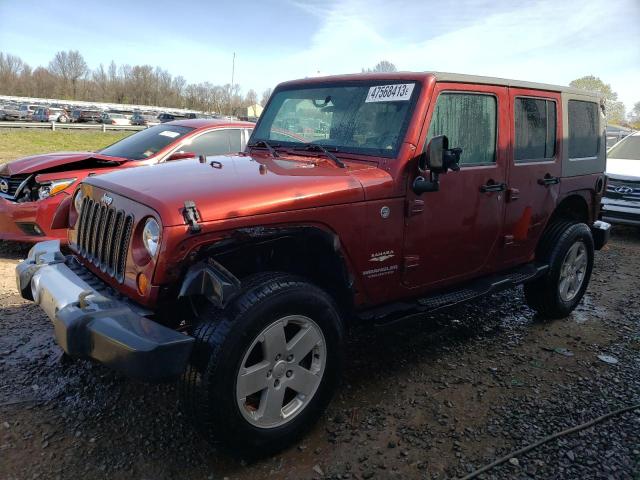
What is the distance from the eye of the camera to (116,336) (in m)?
2.15

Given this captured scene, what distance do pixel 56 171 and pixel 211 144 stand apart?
5.90ft

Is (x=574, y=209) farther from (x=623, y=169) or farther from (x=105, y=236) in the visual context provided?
(x=623, y=169)

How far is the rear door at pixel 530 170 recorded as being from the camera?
12.6 ft

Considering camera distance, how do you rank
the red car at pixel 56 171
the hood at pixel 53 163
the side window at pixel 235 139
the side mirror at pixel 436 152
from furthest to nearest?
the side window at pixel 235 139
the hood at pixel 53 163
the red car at pixel 56 171
the side mirror at pixel 436 152

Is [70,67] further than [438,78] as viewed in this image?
Yes

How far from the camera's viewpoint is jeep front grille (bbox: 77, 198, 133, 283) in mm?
2643

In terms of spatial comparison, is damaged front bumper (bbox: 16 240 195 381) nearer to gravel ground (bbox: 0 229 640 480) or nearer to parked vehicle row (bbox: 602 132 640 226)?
gravel ground (bbox: 0 229 640 480)

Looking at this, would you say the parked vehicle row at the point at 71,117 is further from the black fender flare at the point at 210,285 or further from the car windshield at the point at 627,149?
the black fender flare at the point at 210,285

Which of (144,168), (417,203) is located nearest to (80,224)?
(144,168)

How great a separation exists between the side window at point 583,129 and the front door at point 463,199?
1083 mm

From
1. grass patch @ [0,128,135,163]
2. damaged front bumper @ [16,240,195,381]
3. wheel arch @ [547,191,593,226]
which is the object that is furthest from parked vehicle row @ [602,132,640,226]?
grass patch @ [0,128,135,163]

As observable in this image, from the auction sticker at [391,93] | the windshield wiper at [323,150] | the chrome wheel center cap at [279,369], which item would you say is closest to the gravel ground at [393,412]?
the chrome wheel center cap at [279,369]

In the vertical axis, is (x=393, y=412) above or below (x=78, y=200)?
below

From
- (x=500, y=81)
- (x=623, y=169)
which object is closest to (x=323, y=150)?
(x=500, y=81)
